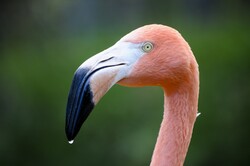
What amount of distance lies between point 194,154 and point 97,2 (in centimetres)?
284

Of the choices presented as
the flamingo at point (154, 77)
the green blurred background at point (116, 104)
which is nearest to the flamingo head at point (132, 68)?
the flamingo at point (154, 77)

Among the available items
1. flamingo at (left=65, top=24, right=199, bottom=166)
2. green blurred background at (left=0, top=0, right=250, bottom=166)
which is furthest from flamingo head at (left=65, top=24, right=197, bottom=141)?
green blurred background at (left=0, top=0, right=250, bottom=166)

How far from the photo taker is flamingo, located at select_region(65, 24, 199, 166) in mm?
2010

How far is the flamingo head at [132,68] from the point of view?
2.01m

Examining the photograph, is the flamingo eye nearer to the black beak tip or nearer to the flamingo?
the flamingo

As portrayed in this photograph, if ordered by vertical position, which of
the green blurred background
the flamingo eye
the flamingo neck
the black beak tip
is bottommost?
the green blurred background

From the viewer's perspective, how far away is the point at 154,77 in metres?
2.12

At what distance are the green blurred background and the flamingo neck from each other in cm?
282

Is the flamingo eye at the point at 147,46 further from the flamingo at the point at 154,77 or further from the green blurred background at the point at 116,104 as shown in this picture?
the green blurred background at the point at 116,104

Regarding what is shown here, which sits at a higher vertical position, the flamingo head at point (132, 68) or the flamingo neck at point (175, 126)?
the flamingo head at point (132, 68)

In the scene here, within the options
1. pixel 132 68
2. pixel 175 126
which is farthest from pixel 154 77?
pixel 175 126

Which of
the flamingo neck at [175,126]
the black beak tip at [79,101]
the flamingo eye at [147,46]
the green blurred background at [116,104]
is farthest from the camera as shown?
the green blurred background at [116,104]

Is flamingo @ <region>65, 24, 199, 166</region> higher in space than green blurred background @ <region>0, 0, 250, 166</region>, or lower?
higher

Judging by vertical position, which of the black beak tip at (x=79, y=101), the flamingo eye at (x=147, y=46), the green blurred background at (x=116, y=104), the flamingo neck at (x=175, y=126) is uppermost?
the flamingo eye at (x=147, y=46)
